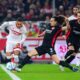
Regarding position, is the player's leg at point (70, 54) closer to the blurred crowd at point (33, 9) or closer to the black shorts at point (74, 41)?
the black shorts at point (74, 41)

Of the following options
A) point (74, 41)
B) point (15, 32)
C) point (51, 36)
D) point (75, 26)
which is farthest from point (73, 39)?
point (15, 32)

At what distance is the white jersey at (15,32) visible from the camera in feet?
57.4

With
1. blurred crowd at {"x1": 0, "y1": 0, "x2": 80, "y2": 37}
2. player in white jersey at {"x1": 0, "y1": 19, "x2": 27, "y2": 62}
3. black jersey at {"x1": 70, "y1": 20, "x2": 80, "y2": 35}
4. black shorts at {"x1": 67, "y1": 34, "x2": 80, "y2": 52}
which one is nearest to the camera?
black jersey at {"x1": 70, "y1": 20, "x2": 80, "y2": 35}

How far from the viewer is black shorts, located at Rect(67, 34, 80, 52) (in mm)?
16203

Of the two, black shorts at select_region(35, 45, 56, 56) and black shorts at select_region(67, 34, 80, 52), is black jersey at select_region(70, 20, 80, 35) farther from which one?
black shorts at select_region(35, 45, 56, 56)

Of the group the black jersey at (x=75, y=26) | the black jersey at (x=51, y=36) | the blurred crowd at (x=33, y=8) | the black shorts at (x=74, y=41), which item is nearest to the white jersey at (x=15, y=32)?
the black shorts at (x=74, y=41)

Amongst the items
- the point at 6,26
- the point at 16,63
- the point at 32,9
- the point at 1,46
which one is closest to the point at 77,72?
the point at 16,63

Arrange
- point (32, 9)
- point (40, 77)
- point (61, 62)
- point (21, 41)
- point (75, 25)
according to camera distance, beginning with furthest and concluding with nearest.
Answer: point (32, 9), point (21, 41), point (75, 25), point (61, 62), point (40, 77)

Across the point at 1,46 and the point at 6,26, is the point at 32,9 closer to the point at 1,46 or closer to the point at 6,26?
the point at 1,46

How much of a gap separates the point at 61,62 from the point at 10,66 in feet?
5.34

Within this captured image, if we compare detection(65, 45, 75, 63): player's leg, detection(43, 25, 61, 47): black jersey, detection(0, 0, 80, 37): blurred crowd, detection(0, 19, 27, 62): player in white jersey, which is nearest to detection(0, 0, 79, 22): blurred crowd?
detection(0, 0, 80, 37): blurred crowd

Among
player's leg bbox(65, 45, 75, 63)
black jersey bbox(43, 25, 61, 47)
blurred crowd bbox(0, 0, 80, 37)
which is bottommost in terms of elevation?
player's leg bbox(65, 45, 75, 63)

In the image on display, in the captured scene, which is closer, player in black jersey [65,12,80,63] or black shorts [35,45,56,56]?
black shorts [35,45,56,56]

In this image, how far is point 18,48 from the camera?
16.5m
